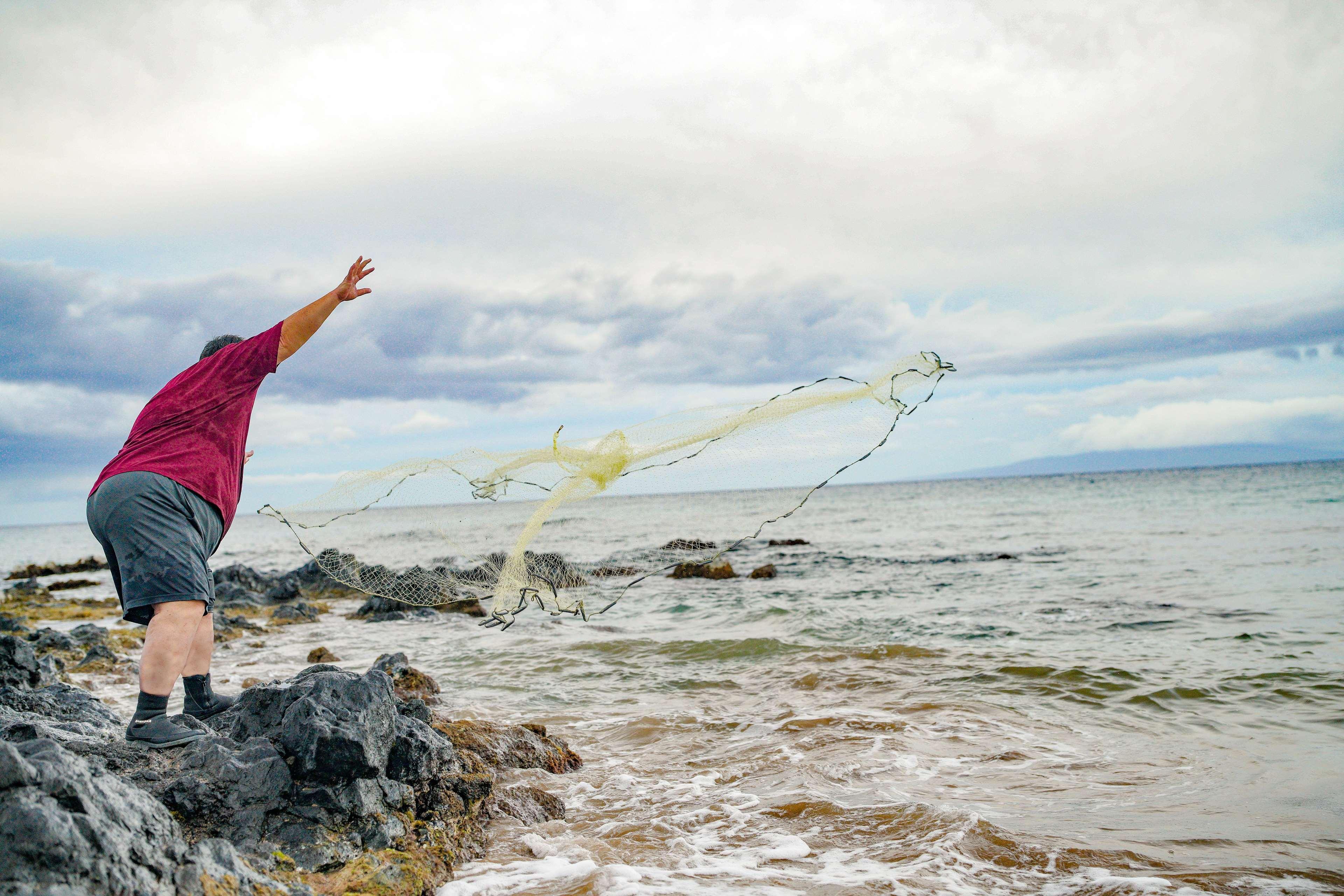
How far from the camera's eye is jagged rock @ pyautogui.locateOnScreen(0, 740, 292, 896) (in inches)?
86.4

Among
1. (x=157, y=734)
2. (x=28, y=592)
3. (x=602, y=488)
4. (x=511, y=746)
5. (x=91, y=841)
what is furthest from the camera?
(x=28, y=592)

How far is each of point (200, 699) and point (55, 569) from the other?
29645 millimetres

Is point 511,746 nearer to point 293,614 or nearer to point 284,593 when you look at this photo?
point 293,614

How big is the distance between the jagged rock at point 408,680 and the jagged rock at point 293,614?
7.49 meters

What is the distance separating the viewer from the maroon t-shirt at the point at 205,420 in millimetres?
3850

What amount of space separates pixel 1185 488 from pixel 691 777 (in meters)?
61.4

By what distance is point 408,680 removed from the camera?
7.23 m

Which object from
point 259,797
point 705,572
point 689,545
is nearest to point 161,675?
point 259,797

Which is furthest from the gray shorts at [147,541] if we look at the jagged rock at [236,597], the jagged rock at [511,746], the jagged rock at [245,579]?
the jagged rock at [245,579]

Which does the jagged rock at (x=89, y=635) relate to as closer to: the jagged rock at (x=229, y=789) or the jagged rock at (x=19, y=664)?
the jagged rock at (x=19, y=664)

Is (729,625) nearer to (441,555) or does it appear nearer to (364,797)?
(441,555)

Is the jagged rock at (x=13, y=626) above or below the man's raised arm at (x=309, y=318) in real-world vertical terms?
below

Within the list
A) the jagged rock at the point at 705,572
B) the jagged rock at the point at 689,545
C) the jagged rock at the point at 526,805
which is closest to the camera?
the jagged rock at the point at 526,805

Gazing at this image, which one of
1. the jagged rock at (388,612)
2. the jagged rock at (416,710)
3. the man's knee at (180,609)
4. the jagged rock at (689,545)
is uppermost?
the man's knee at (180,609)
